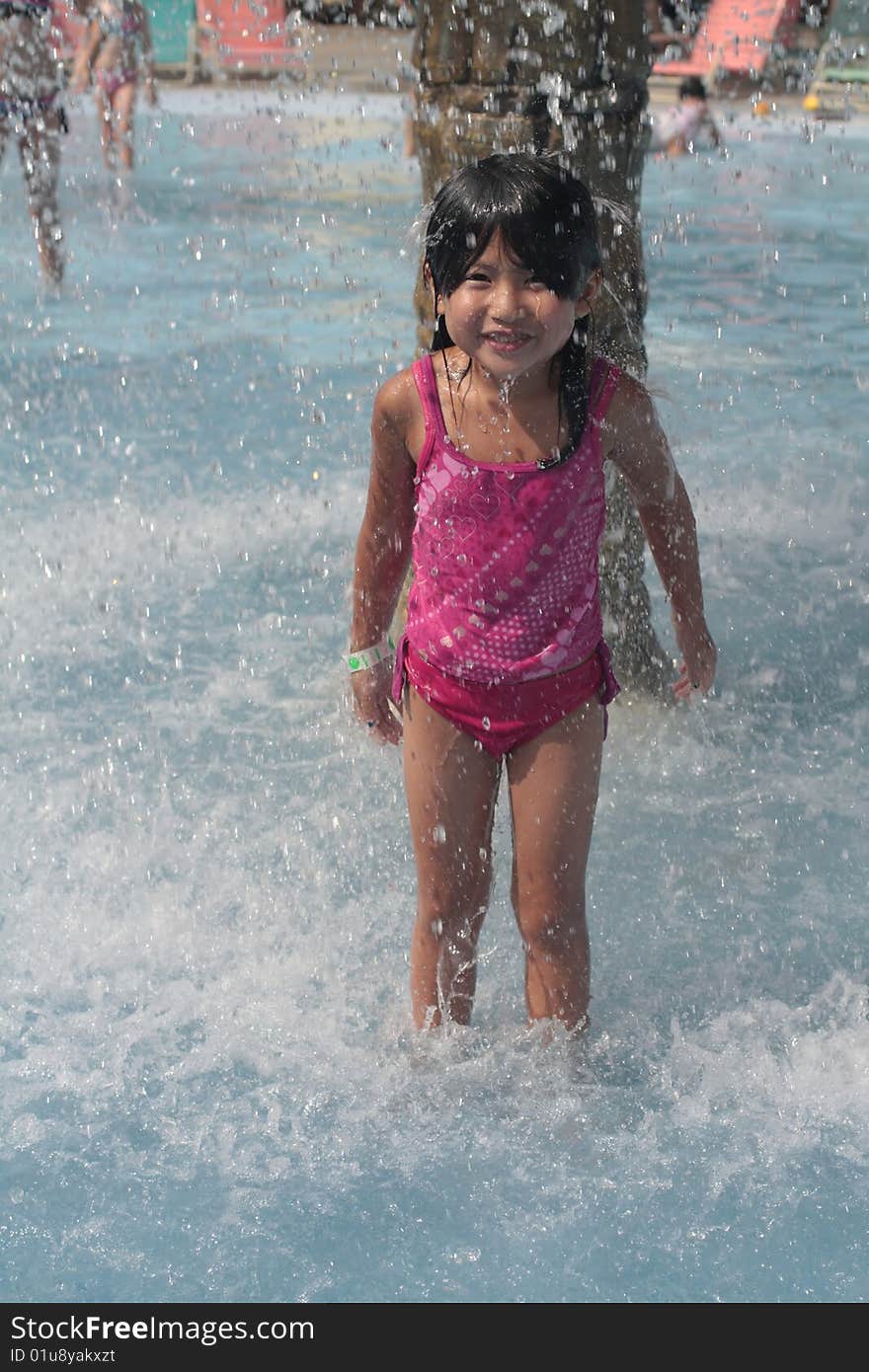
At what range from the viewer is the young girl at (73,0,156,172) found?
12.5 meters

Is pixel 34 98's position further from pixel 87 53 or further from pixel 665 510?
pixel 87 53

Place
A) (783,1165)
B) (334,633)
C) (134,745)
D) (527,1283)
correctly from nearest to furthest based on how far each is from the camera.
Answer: (527,1283), (783,1165), (134,745), (334,633)

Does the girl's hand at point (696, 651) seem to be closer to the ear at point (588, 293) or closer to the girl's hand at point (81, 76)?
the ear at point (588, 293)

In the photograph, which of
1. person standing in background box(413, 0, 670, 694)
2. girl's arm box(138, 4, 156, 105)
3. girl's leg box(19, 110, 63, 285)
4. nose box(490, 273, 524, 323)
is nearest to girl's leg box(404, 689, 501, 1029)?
nose box(490, 273, 524, 323)

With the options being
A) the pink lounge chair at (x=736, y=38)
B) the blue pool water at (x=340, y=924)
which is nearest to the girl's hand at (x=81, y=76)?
the pink lounge chair at (x=736, y=38)

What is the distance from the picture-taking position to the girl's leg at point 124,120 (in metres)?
12.9

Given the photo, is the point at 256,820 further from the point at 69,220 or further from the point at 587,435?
the point at 69,220

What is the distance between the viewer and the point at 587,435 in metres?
2.52

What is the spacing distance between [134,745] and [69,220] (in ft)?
26.6

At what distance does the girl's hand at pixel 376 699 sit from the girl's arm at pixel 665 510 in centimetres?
51

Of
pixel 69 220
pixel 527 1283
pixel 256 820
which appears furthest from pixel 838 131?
pixel 527 1283

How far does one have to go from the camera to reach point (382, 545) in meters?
2.70

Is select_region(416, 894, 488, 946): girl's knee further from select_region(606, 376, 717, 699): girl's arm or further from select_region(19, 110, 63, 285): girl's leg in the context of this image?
select_region(19, 110, 63, 285): girl's leg

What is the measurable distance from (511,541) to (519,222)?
49cm
